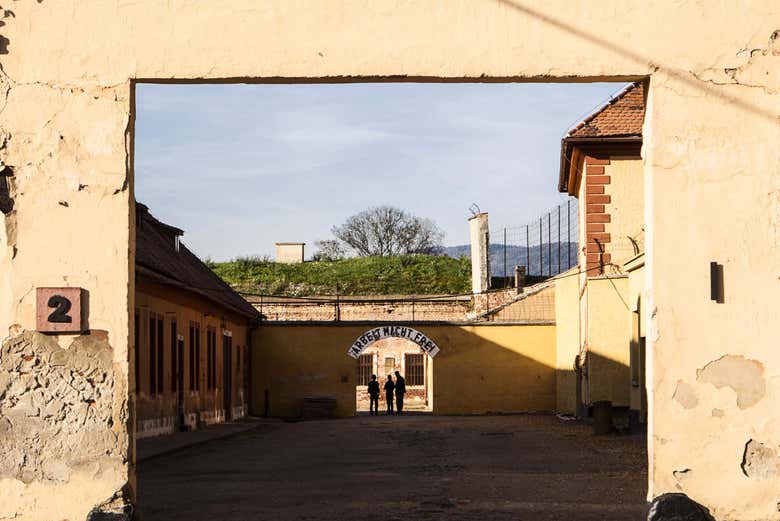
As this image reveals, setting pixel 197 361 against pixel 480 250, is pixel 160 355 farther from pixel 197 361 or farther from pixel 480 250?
pixel 480 250

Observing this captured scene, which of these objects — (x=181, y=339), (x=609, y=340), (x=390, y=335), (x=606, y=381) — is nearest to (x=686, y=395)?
(x=606, y=381)

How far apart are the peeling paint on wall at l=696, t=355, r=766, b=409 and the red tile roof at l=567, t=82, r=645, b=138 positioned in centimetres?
2088

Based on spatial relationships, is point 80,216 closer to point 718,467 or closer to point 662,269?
point 662,269

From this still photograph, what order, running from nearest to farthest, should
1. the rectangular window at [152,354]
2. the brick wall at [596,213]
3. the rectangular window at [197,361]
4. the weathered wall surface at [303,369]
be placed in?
the rectangular window at [152,354] → the brick wall at [596,213] → the rectangular window at [197,361] → the weathered wall surface at [303,369]

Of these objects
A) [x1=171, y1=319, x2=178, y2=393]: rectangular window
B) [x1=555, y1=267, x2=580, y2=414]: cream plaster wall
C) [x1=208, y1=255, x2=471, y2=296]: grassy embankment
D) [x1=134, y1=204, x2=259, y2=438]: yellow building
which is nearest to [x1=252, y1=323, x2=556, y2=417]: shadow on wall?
[x1=555, y1=267, x2=580, y2=414]: cream plaster wall

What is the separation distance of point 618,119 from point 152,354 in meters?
11.9

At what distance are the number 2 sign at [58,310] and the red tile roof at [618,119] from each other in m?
21.8

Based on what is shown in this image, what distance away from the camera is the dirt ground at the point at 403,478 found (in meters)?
11.6

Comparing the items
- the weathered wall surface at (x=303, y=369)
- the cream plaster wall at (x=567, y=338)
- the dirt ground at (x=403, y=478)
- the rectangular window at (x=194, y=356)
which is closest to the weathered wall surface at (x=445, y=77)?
the dirt ground at (x=403, y=478)

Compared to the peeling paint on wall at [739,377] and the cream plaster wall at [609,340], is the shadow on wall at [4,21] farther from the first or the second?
the cream plaster wall at [609,340]

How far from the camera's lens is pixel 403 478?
15.3 meters

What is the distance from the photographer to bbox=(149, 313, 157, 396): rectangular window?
86.1 feet

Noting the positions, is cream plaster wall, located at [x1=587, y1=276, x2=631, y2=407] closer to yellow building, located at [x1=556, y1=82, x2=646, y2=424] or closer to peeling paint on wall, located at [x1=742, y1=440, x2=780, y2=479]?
yellow building, located at [x1=556, y1=82, x2=646, y2=424]

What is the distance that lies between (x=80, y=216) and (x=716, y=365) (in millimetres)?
4505
